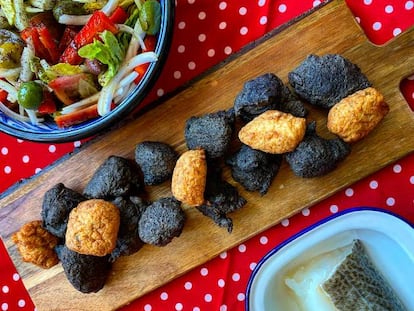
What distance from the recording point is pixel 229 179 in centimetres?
209

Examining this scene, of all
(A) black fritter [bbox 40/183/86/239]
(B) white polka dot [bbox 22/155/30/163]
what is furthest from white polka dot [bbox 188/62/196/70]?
(B) white polka dot [bbox 22/155/30/163]

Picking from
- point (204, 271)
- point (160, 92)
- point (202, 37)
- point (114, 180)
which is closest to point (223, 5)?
point (202, 37)

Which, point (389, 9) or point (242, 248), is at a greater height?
point (389, 9)

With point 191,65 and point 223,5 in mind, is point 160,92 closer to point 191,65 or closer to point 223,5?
point 191,65

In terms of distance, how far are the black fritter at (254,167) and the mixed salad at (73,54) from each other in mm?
403

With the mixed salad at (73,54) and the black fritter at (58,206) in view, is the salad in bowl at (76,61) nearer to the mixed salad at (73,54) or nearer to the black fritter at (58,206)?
the mixed salad at (73,54)

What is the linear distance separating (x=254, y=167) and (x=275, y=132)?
142mm

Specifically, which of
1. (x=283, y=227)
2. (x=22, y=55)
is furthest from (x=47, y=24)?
(x=283, y=227)

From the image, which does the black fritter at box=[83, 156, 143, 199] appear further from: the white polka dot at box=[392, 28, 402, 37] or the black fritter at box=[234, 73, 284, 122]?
the white polka dot at box=[392, 28, 402, 37]

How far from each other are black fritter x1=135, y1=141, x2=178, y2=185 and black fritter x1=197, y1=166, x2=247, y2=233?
0.13 meters

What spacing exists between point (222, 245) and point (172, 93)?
53 cm

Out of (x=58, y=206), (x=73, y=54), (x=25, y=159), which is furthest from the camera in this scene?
(x=25, y=159)

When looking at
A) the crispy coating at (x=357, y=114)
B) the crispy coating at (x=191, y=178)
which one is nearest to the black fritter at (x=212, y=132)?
the crispy coating at (x=191, y=178)

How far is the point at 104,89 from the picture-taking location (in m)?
1.99
